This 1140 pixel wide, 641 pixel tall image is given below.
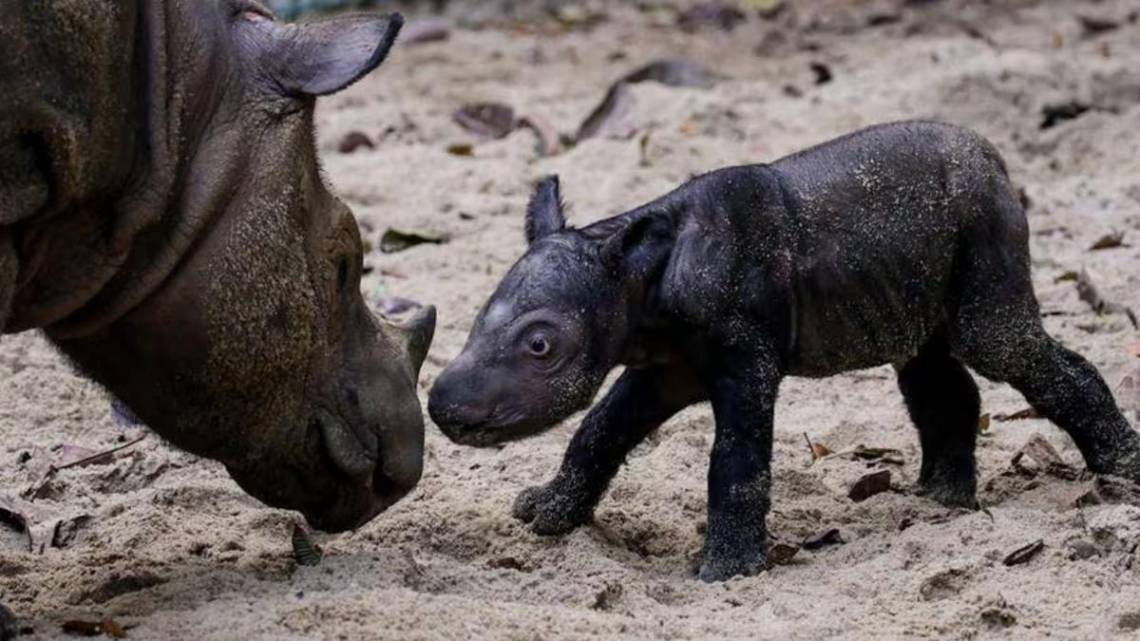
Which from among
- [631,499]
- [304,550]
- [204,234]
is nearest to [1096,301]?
[631,499]

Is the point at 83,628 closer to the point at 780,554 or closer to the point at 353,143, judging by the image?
the point at 780,554

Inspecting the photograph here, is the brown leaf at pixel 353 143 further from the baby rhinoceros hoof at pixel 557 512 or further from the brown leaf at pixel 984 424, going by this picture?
the baby rhinoceros hoof at pixel 557 512

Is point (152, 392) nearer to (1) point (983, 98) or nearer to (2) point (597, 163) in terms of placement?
(2) point (597, 163)

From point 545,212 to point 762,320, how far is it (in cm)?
57

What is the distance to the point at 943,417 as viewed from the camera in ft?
17.2

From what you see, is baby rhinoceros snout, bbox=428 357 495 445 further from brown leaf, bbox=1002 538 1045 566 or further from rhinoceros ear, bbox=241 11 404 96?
brown leaf, bbox=1002 538 1045 566

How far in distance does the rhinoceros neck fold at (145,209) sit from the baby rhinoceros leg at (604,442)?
125 cm

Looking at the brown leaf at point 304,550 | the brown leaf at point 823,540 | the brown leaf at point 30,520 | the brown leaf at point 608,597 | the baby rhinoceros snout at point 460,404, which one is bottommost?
the brown leaf at point 823,540

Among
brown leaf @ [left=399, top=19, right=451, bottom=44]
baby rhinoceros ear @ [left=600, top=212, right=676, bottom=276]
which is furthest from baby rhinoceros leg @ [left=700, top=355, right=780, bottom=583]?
brown leaf @ [left=399, top=19, right=451, bottom=44]

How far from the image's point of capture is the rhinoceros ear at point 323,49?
4090 millimetres

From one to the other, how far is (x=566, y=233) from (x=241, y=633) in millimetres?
1303

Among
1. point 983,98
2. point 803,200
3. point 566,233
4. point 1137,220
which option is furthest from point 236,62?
point 983,98

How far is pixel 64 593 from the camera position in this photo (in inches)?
173

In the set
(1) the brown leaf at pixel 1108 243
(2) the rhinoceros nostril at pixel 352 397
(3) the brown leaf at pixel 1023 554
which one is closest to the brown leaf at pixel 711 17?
(1) the brown leaf at pixel 1108 243
